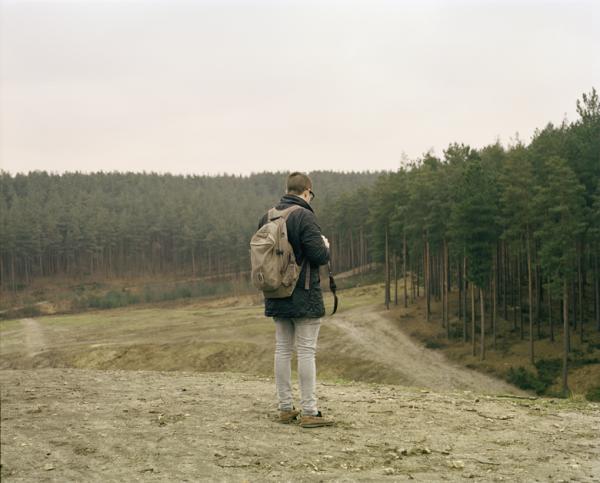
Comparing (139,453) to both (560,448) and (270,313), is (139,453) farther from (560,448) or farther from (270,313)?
(560,448)

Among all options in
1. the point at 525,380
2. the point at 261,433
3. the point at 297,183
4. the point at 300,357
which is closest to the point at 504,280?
the point at 525,380

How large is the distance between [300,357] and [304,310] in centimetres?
64

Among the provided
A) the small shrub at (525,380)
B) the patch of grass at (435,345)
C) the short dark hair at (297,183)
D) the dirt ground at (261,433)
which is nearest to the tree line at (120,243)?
the patch of grass at (435,345)

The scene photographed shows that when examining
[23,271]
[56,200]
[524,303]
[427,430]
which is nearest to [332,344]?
[524,303]

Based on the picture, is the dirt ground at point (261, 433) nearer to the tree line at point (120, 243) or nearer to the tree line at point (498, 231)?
the tree line at point (498, 231)

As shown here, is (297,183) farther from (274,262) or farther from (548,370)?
(548,370)

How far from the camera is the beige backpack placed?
324 inches

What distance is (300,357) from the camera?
27.9ft

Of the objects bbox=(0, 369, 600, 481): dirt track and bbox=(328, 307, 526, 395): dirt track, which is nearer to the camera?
bbox=(0, 369, 600, 481): dirt track

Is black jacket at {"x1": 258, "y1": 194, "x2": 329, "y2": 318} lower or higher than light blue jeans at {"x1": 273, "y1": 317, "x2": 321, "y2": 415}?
higher

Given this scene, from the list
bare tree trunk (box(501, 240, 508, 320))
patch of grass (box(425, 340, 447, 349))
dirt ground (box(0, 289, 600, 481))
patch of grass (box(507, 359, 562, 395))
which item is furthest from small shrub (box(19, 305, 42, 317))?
dirt ground (box(0, 289, 600, 481))

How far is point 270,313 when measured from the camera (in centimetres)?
856

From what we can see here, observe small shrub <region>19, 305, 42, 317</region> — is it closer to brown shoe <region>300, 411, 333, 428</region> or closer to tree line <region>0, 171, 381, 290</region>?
tree line <region>0, 171, 381, 290</region>

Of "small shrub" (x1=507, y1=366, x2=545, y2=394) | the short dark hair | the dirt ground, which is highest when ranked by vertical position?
the short dark hair
